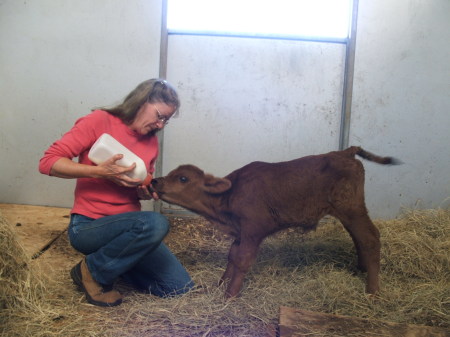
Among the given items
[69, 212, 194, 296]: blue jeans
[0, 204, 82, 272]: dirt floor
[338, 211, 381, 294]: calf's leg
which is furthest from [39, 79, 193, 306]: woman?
[338, 211, 381, 294]: calf's leg

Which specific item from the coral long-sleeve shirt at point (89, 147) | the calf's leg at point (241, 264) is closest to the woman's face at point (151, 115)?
the coral long-sleeve shirt at point (89, 147)

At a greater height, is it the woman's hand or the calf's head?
the woman's hand

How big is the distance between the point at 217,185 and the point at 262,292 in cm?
→ 108

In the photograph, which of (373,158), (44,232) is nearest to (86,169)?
(44,232)

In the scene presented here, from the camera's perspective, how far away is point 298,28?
6.33m

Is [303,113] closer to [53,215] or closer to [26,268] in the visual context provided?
[53,215]

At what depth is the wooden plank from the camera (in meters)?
3.17

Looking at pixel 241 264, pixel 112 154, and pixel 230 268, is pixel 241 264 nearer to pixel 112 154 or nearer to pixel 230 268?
pixel 230 268

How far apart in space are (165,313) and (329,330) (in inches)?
50.9

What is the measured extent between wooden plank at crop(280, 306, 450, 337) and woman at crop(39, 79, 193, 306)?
117cm

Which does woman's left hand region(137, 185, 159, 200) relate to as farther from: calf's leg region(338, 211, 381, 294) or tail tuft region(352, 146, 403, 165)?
tail tuft region(352, 146, 403, 165)

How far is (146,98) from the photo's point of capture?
3.75 meters

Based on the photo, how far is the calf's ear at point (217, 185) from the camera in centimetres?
412

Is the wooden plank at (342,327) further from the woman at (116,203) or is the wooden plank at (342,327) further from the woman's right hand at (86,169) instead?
the woman's right hand at (86,169)
